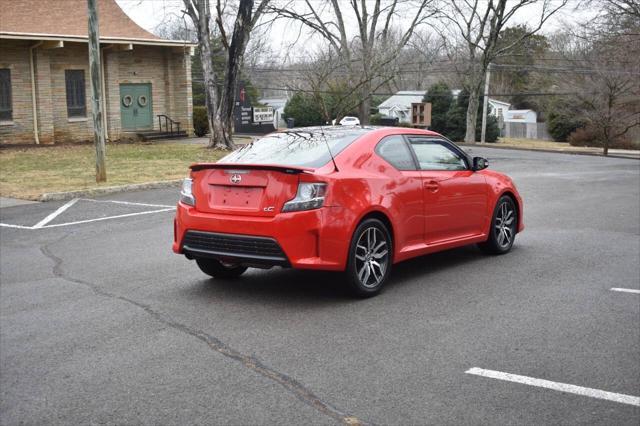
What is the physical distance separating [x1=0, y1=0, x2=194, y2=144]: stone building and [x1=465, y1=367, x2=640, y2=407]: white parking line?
27.3 m

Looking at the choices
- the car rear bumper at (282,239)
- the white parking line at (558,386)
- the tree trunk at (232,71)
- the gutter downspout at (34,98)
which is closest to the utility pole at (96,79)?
the tree trunk at (232,71)

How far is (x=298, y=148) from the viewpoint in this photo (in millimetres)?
7605

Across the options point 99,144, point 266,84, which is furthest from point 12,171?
point 266,84

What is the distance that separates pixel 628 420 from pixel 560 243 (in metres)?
6.05

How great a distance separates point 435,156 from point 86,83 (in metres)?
27.7

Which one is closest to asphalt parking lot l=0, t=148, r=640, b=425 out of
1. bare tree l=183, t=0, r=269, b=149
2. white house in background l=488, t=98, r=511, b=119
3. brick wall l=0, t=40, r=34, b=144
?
bare tree l=183, t=0, r=269, b=149

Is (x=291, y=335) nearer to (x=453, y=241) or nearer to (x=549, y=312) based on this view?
(x=549, y=312)

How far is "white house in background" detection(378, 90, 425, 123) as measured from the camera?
76938 mm

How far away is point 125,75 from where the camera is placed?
1367 inches

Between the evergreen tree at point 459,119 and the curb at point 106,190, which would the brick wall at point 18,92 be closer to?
the curb at point 106,190

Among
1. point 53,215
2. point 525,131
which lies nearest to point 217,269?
point 53,215

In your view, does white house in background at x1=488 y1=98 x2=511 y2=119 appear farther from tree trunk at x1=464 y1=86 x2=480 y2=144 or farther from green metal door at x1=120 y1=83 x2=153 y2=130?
green metal door at x1=120 y1=83 x2=153 y2=130

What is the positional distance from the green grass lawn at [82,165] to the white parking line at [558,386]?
480 inches

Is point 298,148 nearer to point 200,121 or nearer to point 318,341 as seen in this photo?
point 318,341
